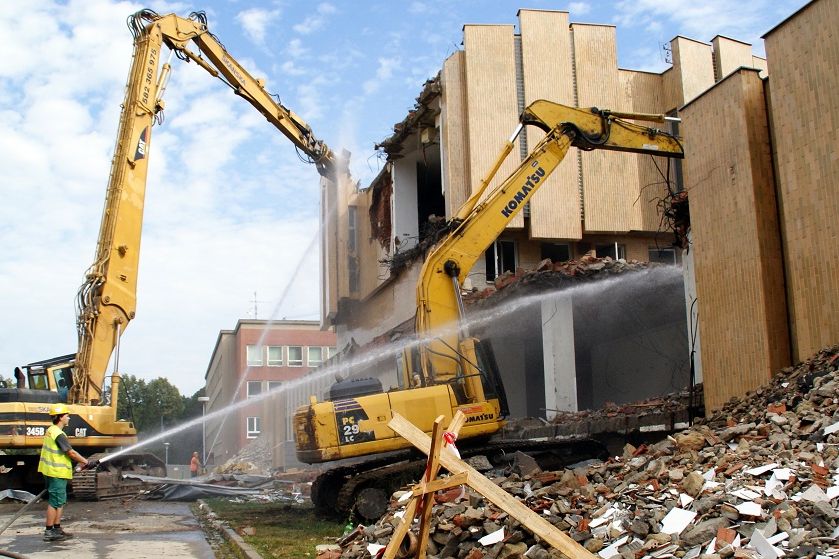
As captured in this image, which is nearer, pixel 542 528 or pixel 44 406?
Result: pixel 542 528

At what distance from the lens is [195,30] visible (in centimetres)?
2081

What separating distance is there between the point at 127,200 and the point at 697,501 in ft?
51.4

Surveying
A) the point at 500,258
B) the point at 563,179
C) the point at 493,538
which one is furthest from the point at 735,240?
the point at 500,258

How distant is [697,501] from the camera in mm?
6527

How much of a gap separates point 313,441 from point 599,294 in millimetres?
11105

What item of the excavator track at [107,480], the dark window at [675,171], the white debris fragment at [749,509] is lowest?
the excavator track at [107,480]

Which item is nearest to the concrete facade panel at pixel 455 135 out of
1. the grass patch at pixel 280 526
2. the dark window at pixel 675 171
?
the dark window at pixel 675 171

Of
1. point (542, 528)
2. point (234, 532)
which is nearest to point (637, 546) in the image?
point (542, 528)

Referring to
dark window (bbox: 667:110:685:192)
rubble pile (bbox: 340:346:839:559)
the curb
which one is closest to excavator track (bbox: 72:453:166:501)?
the curb

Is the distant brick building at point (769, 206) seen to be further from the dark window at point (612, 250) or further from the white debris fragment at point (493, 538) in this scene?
the dark window at point (612, 250)

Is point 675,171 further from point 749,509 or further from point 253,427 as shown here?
point 253,427

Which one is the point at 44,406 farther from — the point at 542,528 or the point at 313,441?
the point at 542,528

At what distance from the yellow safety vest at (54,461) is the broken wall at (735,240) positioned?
920 cm

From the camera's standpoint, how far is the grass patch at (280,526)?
1041cm
